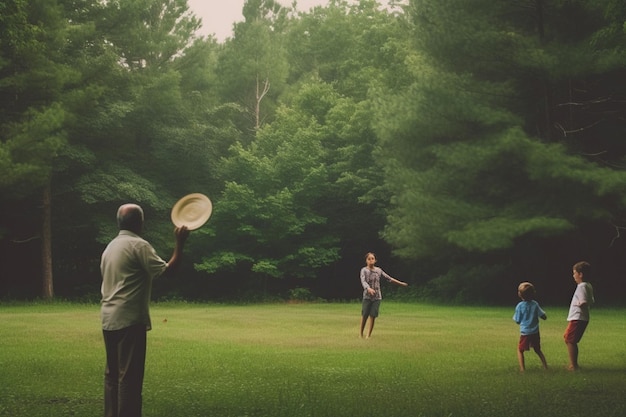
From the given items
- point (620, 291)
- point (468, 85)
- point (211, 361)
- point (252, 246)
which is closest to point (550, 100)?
point (468, 85)

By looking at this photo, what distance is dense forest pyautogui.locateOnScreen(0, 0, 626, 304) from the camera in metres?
27.9

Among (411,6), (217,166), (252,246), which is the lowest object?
(252,246)

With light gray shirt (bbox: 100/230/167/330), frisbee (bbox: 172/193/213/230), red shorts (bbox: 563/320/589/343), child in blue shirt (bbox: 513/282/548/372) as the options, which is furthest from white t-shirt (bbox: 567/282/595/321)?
light gray shirt (bbox: 100/230/167/330)

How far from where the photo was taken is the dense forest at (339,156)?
27.9m

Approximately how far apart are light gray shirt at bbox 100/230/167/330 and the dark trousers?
0.10 m

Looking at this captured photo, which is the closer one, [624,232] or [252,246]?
[624,232]

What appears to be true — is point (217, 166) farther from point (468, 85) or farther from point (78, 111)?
point (468, 85)

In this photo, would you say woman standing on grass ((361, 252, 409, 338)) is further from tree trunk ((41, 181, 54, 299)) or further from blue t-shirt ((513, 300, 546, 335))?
tree trunk ((41, 181, 54, 299))

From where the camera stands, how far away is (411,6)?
32656 mm

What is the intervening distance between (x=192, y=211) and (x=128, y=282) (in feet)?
3.83

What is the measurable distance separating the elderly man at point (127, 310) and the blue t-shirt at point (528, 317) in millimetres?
6628

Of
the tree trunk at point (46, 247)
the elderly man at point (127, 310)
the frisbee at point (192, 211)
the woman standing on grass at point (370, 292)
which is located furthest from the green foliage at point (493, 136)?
the elderly man at point (127, 310)

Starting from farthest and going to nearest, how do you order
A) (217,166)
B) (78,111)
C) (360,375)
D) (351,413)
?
1. (217,166)
2. (78,111)
3. (360,375)
4. (351,413)

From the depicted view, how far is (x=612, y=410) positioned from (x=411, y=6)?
27.3 meters
